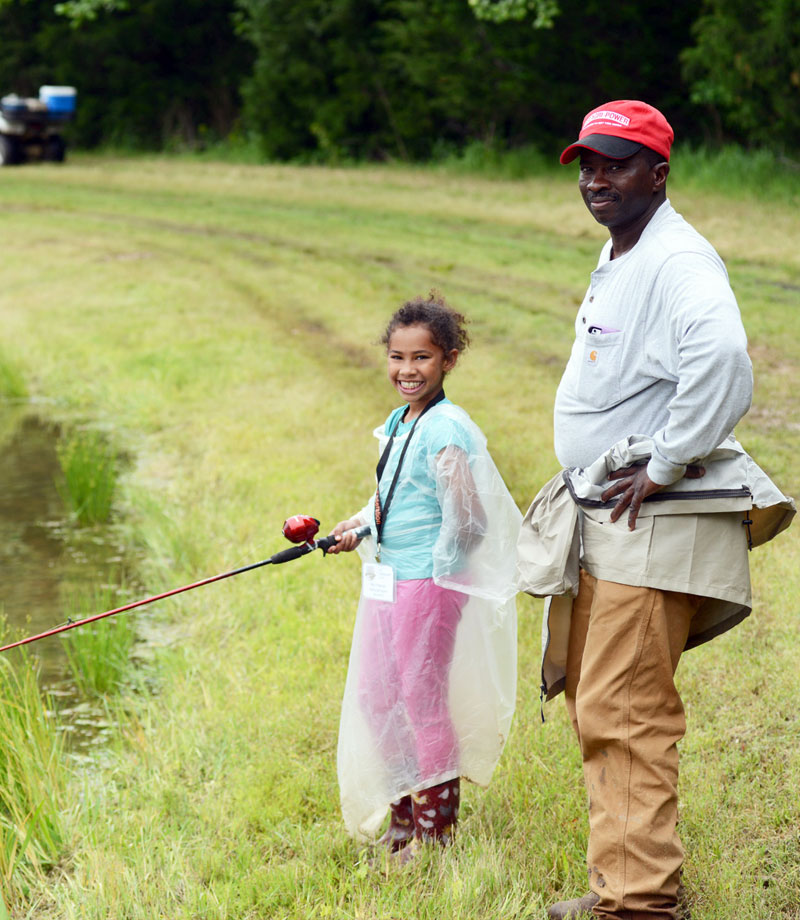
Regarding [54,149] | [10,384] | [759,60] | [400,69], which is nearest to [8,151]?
[54,149]

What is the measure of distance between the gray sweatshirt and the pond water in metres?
2.61


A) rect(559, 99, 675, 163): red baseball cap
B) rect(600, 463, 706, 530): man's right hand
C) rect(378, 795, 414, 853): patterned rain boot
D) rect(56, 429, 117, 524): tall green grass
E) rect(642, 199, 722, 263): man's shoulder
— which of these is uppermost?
rect(559, 99, 675, 163): red baseball cap

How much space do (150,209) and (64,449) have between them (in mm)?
11130

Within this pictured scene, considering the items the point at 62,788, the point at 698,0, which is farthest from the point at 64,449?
the point at 698,0

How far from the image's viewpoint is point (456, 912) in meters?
2.83

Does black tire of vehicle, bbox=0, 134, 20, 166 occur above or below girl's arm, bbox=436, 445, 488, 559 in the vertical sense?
below

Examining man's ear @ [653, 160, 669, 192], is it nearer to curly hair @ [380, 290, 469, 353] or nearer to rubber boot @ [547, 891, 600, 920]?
curly hair @ [380, 290, 469, 353]

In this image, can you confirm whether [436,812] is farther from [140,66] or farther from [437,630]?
[140,66]

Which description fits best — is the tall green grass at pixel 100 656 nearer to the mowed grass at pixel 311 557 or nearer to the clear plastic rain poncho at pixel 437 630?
the mowed grass at pixel 311 557

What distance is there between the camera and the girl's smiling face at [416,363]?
3102 millimetres

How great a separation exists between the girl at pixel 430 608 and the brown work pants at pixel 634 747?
1.72ft

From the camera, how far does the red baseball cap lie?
2562mm

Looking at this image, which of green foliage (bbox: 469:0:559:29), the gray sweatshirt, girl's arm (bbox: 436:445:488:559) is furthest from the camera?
green foliage (bbox: 469:0:559:29)

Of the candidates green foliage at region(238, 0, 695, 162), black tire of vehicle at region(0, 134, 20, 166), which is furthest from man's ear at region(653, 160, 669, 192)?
black tire of vehicle at region(0, 134, 20, 166)
